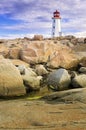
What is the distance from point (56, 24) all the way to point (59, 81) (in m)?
29.5

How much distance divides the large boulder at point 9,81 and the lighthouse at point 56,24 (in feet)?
100

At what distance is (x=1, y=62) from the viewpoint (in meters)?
13.2

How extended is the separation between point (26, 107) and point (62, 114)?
1314 mm

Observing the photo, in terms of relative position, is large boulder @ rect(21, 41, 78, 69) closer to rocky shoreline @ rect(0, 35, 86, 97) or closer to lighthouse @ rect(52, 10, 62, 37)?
rocky shoreline @ rect(0, 35, 86, 97)

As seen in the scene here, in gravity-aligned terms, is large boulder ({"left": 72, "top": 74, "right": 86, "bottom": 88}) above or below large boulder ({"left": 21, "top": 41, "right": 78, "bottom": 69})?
below

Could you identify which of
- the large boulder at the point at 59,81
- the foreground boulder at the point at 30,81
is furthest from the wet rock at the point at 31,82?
the large boulder at the point at 59,81

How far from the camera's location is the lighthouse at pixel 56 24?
4306 centimetres

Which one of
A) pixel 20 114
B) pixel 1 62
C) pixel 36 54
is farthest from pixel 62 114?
pixel 36 54

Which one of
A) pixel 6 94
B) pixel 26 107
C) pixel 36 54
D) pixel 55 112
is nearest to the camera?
pixel 55 112

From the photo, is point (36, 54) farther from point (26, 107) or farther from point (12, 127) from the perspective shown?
point (12, 127)

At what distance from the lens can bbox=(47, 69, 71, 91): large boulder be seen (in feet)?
46.5

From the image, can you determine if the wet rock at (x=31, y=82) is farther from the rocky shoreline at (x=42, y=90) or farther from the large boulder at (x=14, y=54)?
the large boulder at (x=14, y=54)

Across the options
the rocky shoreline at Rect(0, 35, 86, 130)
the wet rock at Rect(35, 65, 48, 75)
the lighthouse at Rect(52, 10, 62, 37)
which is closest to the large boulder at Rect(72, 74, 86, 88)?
the rocky shoreline at Rect(0, 35, 86, 130)

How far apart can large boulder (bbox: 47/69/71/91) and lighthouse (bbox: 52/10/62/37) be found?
28917mm
